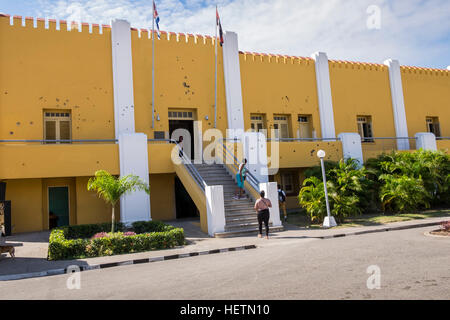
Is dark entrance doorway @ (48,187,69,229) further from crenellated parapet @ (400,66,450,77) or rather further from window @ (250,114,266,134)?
crenellated parapet @ (400,66,450,77)

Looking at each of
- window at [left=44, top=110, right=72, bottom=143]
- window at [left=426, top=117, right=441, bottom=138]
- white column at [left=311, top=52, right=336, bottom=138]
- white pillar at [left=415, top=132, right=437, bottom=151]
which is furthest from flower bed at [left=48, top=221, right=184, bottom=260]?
window at [left=426, top=117, right=441, bottom=138]

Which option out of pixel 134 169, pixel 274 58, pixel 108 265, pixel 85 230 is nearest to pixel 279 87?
pixel 274 58

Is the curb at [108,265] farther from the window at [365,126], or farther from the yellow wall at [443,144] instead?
the yellow wall at [443,144]

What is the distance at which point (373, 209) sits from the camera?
1775 cm

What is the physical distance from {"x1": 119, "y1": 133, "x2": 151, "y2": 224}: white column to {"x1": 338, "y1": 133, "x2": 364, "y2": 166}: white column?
10.6 meters

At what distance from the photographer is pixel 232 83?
64.3 ft

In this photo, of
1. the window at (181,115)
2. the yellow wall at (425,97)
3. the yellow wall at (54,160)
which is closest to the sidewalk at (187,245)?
the yellow wall at (54,160)

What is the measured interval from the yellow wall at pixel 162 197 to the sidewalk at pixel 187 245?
10.2ft

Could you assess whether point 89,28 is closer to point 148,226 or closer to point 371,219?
point 148,226

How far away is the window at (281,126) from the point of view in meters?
21.0

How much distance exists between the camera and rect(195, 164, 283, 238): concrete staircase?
13055 mm

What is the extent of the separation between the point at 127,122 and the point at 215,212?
713 centimetres

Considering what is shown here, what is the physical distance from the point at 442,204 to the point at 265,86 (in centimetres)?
1133

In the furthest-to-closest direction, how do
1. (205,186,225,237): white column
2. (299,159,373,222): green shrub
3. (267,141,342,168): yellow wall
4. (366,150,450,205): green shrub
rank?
(267,141,342,168): yellow wall < (366,150,450,205): green shrub < (299,159,373,222): green shrub < (205,186,225,237): white column
